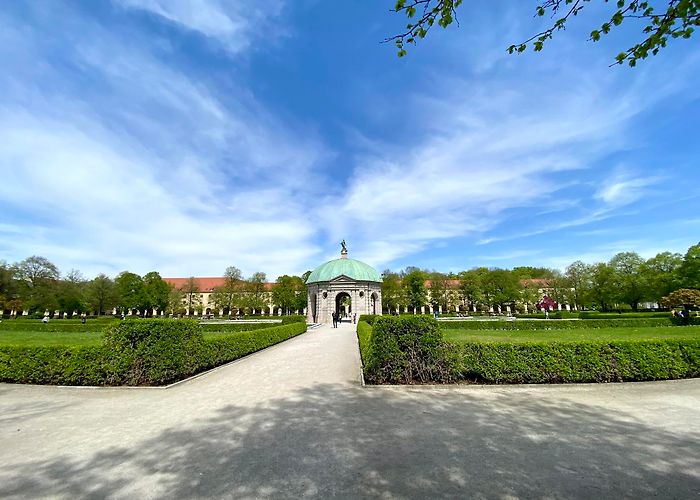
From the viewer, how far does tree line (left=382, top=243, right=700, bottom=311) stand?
150ft

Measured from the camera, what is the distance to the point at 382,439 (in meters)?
5.62

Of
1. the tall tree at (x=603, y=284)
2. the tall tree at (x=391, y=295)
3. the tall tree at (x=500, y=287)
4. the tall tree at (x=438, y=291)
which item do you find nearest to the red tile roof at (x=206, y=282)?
the tall tree at (x=391, y=295)

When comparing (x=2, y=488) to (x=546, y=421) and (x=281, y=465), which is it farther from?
(x=546, y=421)

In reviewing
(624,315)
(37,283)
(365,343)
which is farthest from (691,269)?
(37,283)

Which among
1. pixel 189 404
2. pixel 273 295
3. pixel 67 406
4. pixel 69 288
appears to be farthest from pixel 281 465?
pixel 273 295

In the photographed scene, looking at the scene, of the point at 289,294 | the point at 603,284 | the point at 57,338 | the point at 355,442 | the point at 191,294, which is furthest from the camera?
the point at 191,294

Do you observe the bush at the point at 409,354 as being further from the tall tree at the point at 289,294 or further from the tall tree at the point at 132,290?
the tall tree at the point at 132,290

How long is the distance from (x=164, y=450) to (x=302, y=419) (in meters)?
2.39

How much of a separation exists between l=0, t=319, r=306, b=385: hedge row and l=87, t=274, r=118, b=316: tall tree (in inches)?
2186

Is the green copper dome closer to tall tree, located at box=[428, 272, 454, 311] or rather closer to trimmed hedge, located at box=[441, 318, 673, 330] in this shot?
trimmed hedge, located at box=[441, 318, 673, 330]

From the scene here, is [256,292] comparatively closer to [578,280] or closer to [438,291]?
[438,291]

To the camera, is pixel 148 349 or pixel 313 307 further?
pixel 313 307

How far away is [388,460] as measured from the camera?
4820mm

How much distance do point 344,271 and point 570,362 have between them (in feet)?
127
